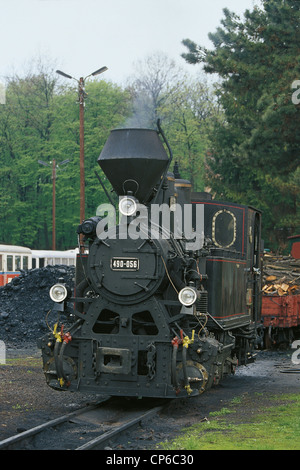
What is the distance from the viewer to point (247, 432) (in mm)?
8086

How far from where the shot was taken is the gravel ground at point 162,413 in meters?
8.30

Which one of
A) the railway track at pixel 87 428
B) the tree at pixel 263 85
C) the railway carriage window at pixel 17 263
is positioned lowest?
the railway track at pixel 87 428

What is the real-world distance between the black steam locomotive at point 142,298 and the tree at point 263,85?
38.0 feet

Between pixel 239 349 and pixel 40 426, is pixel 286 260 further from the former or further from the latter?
pixel 40 426

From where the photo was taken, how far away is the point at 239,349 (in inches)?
504

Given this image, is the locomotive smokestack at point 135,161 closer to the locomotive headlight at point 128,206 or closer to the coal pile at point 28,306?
the locomotive headlight at point 128,206

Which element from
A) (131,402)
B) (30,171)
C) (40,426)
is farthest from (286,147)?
(30,171)

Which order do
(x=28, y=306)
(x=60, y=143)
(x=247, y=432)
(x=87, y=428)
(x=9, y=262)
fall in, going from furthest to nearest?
(x=60, y=143), (x=9, y=262), (x=28, y=306), (x=87, y=428), (x=247, y=432)

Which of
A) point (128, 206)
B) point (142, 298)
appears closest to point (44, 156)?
point (128, 206)

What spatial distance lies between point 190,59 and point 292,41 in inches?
258

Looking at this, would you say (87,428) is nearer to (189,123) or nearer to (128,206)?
(128,206)

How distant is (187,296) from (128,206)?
1496 mm

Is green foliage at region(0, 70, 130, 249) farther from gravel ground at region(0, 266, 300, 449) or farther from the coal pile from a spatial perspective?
gravel ground at region(0, 266, 300, 449)

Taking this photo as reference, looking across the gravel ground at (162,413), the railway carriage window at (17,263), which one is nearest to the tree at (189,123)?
the railway carriage window at (17,263)
